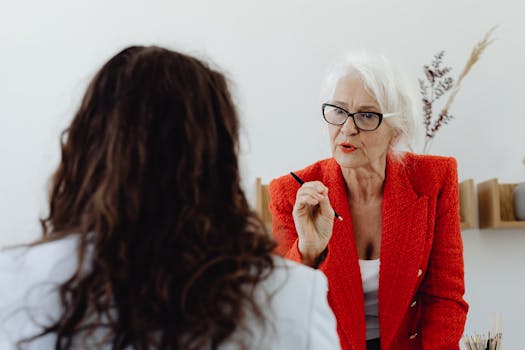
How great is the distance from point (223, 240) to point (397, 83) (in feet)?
4.02

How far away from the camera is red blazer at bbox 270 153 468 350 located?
1925 mm

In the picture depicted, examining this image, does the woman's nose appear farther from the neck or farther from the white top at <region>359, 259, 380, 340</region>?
the white top at <region>359, 259, 380, 340</region>

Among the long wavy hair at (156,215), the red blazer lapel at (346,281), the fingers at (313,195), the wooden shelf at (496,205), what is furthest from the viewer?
the wooden shelf at (496,205)

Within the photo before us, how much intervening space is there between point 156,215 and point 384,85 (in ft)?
3.93

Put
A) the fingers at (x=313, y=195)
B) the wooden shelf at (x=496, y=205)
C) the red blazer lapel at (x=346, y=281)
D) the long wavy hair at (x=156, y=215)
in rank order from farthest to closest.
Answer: the wooden shelf at (x=496, y=205) → the red blazer lapel at (x=346, y=281) → the fingers at (x=313, y=195) → the long wavy hair at (x=156, y=215)

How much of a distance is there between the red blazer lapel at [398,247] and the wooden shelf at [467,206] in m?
0.57

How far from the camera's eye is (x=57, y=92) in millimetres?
2699

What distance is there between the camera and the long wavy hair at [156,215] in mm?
844

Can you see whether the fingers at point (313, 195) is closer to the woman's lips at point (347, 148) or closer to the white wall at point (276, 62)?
the woman's lips at point (347, 148)

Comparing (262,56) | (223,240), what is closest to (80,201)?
(223,240)

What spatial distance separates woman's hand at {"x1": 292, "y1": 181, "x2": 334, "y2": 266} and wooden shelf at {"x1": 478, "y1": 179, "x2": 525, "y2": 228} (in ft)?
3.19

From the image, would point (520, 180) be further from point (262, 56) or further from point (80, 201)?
point (80, 201)

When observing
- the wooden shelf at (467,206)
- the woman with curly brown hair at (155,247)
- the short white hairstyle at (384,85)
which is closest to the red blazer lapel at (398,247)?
the short white hairstyle at (384,85)

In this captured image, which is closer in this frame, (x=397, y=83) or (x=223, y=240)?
(x=223, y=240)
